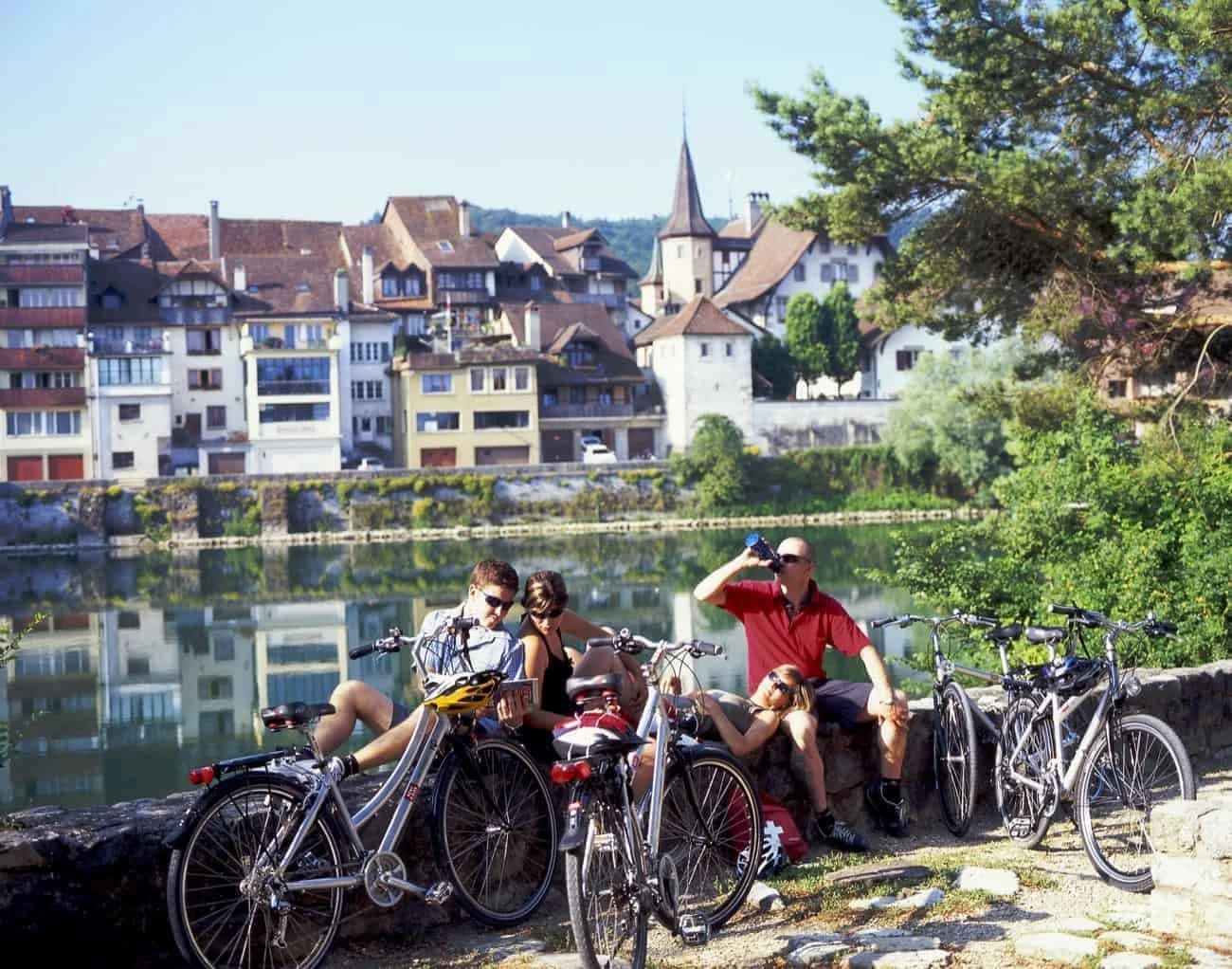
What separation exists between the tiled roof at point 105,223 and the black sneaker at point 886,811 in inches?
2593

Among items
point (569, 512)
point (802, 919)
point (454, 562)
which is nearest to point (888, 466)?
point (569, 512)

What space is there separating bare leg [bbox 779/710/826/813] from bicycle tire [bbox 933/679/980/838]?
0.72m

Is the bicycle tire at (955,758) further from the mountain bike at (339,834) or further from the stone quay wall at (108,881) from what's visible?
the mountain bike at (339,834)

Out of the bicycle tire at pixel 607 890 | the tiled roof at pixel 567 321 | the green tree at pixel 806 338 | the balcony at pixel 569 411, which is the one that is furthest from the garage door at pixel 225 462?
the bicycle tire at pixel 607 890

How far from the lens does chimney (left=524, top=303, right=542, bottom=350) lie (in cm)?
6681

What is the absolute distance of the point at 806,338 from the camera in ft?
226

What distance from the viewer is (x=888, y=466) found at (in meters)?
61.4

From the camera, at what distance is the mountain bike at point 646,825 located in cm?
486

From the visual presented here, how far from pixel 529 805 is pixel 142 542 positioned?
173ft

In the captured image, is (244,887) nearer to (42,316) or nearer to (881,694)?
(881,694)

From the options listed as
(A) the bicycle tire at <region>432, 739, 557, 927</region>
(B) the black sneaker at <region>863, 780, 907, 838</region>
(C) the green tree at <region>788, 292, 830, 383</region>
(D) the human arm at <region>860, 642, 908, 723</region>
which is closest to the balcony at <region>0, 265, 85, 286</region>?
(C) the green tree at <region>788, 292, 830, 383</region>

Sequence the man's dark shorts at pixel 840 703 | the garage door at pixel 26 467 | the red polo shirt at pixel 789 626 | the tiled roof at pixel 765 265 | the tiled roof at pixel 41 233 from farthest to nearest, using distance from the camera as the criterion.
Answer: the tiled roof at pixel 765 265 < the tiled roof at pixel 41 233 < the garage door at pixel 26 467 < the man's dark shorts at pixel 840 703 < the red polo shirt at pixel 789 626

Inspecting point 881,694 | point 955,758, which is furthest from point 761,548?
point 955,758

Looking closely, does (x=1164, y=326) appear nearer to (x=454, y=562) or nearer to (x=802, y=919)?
(x=802, y=919)
